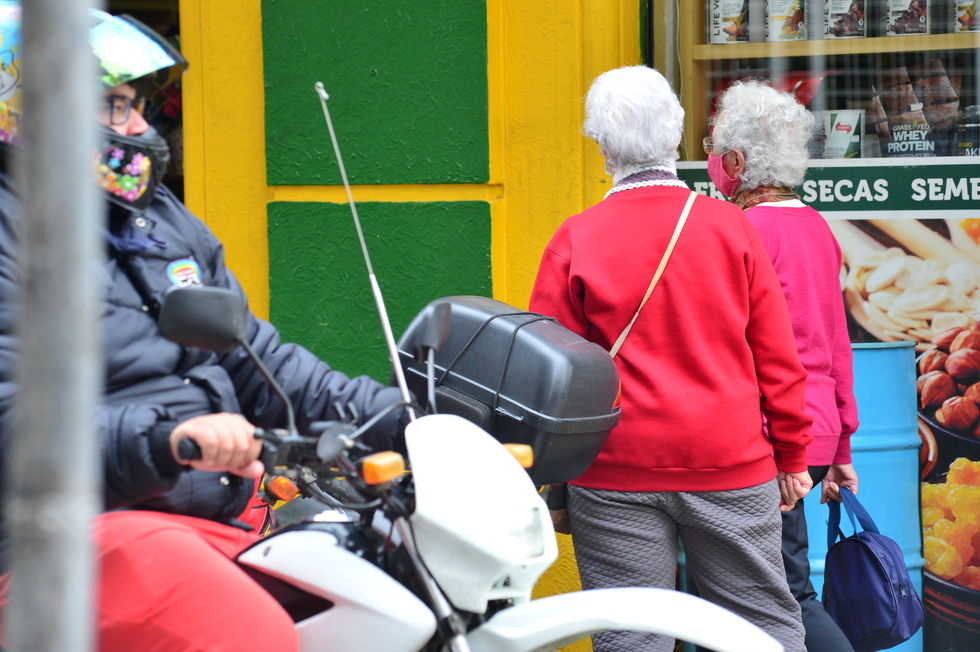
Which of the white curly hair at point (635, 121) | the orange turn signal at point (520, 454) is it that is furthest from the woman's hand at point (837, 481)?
the orange turn signal at point (520, 454)

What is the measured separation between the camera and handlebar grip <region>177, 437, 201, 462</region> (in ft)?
5.50

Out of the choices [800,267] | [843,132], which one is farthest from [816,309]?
[843,132]

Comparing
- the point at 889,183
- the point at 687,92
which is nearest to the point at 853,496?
the point at 889,183

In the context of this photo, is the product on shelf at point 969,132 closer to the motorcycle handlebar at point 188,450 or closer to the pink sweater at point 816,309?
the pink sweater at point 816,309

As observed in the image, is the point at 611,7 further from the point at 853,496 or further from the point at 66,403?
the point at 66,403

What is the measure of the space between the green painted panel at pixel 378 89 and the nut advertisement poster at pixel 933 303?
113 cm

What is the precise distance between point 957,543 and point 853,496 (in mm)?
741

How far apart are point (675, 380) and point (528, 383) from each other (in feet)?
1.79

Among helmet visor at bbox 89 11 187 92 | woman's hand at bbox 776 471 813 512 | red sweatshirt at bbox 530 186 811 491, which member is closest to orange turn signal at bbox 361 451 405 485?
helmet visor at bbox 89 11 187 92

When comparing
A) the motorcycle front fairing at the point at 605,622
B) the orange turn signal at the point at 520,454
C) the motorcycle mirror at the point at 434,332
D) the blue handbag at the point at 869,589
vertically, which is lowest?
the blue handbag at the point at 869,589

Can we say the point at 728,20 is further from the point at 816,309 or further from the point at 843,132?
the point at 816,309

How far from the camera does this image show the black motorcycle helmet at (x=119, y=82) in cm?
193

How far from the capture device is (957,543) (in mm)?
4047

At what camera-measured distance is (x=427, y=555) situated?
1815mm
